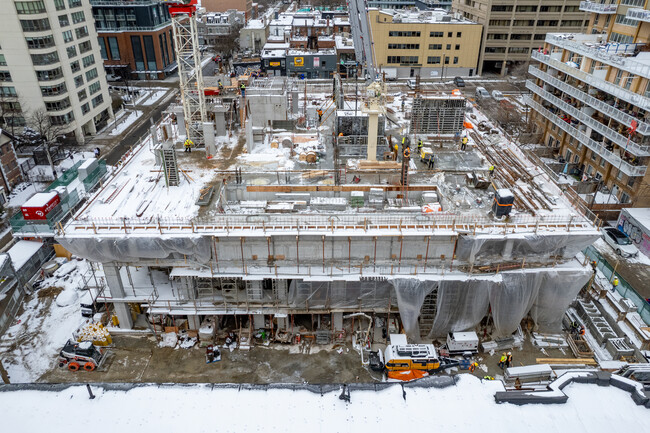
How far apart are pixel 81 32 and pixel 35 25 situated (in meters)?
8.12

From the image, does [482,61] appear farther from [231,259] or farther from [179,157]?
[231,259]

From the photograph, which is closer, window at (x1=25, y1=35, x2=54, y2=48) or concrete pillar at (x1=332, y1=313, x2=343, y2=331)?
concrete pillar at (x1=332, y1=313, x2=343, y2=331)

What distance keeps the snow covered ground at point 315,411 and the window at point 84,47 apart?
52.5 m

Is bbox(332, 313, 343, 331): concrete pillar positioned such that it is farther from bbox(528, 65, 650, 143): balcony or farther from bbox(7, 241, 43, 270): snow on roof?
bbox(528, 65, 650, 143): balcony

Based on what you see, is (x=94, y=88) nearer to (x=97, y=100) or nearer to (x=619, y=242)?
(x=97, y=100)

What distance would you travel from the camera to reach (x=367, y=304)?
89.8 feet

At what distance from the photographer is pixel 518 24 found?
81.9 metres

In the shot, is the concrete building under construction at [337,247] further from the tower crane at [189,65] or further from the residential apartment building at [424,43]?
the residential apartment building at [424,43]

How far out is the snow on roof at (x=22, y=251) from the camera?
32.2 m

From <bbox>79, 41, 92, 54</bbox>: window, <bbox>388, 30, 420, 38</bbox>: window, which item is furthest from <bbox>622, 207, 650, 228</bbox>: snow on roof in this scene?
<bbox>79, 41, 92, 54</bbox>: window

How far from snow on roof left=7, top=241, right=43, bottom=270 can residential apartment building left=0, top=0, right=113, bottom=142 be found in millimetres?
24751

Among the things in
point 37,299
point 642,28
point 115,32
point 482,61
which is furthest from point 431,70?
point 37,299

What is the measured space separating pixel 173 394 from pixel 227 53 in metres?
93.0

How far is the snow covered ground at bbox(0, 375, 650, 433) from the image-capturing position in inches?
636
